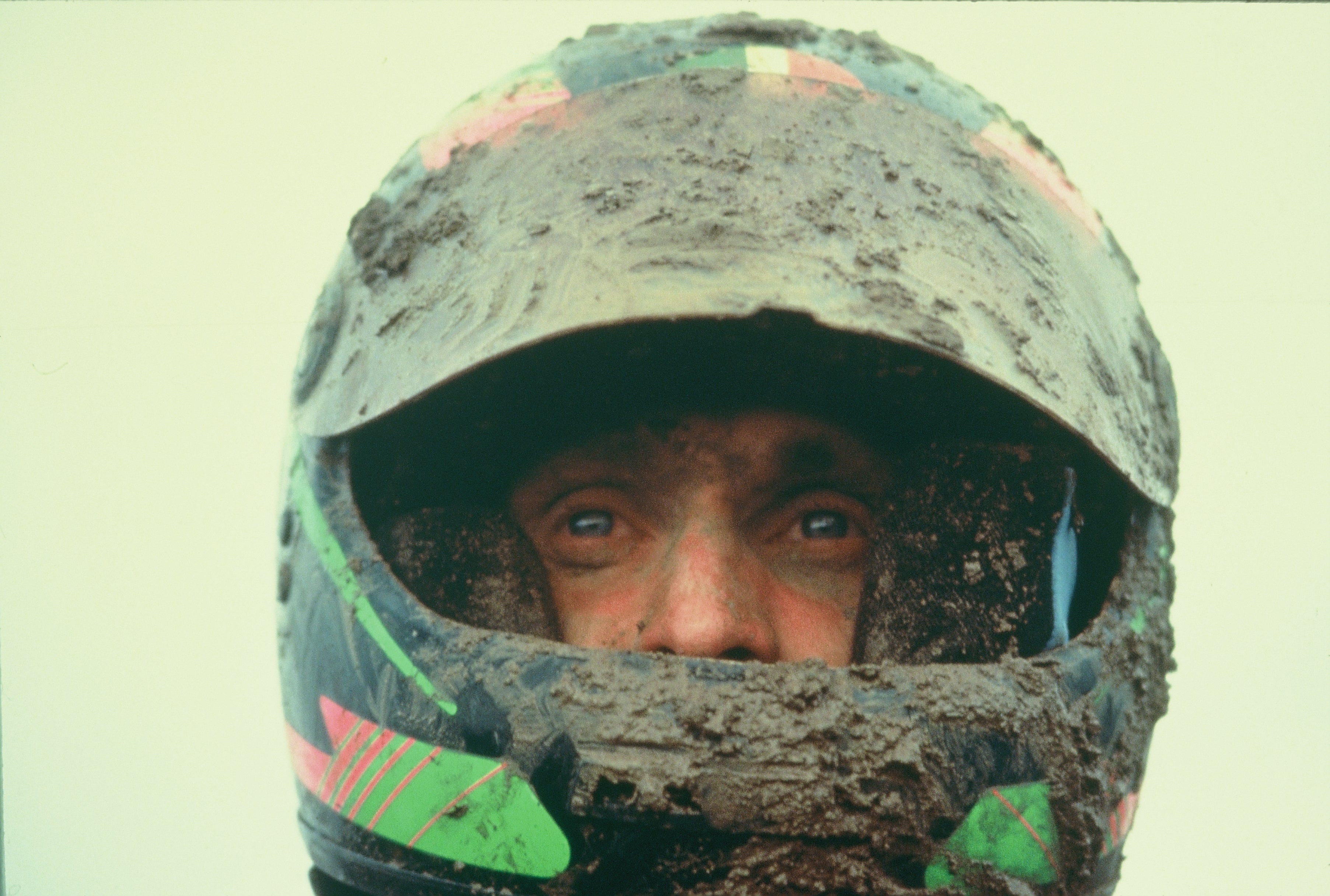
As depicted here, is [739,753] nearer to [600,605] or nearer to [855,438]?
[600,605]

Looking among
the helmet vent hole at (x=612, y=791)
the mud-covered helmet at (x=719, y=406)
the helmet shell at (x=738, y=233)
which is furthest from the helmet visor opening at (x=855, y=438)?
the helmet vent hole at (x=612, y=791)

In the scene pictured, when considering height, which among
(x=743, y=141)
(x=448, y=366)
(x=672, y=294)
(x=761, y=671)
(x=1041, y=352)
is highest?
(x=743, y=141)

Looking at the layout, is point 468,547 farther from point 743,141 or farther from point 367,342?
point 743,141

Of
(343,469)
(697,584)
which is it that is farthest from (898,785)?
(343,469)

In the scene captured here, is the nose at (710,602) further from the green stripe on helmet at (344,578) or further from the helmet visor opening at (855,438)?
the green stripe on helmet at (344,578)

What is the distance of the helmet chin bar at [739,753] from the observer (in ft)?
4.30

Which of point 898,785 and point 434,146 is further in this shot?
point 434,146

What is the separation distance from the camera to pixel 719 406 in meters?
1.73

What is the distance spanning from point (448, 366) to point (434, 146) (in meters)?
0.51

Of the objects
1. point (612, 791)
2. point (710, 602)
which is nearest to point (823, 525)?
point (710, 602)

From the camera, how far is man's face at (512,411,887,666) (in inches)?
65.4

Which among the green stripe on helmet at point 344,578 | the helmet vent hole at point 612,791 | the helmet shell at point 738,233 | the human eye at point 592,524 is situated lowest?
the helmet vent hole at point 612,791

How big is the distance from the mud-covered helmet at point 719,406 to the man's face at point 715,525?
0.12 ft

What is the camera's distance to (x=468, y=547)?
1767 millimetres
